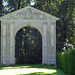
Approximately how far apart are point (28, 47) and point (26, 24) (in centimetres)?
1242

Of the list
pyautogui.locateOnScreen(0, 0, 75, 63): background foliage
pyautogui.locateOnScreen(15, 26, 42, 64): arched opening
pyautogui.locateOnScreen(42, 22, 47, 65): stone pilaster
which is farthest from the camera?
pyautogui.locateOnScreen(15, 26, 42, 64): arched opening

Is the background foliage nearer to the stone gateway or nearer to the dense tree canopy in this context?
the dense tree canopy

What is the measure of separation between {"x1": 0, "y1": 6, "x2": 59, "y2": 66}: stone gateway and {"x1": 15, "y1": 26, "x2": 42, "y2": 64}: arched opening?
10.3m

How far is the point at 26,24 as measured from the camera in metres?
30.5

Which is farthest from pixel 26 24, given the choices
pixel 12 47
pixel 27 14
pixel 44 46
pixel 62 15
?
pixel 62 15

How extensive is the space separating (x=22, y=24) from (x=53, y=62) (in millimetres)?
7194

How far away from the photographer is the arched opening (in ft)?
134

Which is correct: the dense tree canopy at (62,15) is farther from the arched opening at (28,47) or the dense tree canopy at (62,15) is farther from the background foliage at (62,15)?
the arched opening at (28,47)

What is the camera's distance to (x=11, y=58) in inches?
1176

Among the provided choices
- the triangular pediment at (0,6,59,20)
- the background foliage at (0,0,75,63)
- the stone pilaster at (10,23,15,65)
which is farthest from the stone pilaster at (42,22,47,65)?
the background foliage at (0,0,75,63)

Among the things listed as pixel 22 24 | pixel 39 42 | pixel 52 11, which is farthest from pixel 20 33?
pixel 22 24

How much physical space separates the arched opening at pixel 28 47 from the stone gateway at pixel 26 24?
33.9 feet

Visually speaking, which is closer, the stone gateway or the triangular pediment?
the stone gateway

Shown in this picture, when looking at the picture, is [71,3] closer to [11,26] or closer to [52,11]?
[52,11]
